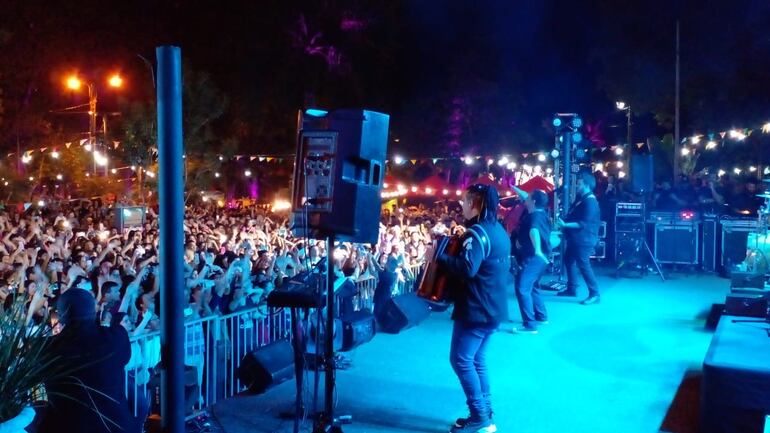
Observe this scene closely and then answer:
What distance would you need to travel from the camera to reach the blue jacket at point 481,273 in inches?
204

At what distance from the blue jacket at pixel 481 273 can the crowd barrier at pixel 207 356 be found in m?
1.88

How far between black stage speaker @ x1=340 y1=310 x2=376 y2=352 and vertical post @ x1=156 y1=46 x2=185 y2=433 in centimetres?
337

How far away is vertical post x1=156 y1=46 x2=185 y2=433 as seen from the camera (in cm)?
328

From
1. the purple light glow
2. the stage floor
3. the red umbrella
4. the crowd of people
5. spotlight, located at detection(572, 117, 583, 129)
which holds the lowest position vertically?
the stage floor

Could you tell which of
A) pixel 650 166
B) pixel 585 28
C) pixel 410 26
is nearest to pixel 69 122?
pixel 410 26

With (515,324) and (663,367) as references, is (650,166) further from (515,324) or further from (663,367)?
(663,367)

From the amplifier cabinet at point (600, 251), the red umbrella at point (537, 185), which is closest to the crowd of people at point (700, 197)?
the amplifier cabinet at point (600, 251)

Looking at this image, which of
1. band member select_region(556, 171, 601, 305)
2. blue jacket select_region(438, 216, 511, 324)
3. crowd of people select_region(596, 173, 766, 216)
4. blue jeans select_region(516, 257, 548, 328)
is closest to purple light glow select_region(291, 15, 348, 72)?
crowd of people select_region(596, 173, 766, 216)

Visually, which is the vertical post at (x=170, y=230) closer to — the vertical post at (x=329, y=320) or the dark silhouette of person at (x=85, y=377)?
the dark silhouette of person at (x=85, y=377)

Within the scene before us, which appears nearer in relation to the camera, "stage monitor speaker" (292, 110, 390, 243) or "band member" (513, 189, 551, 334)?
"stage monitor speaker" (292, 110, 390, 243)

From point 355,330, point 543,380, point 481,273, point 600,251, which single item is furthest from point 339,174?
point 600,251

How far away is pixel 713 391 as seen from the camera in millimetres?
5098

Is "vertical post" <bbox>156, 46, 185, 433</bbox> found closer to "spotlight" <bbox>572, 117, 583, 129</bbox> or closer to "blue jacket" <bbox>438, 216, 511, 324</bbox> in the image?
"blue jacket" <bbox>438, 216, 511, 324</bbox>

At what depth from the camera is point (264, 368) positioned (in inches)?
250
